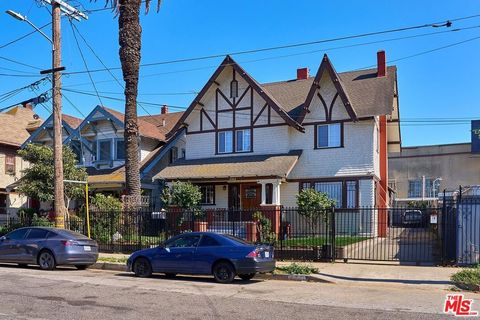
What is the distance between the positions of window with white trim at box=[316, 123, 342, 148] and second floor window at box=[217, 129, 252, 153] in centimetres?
393

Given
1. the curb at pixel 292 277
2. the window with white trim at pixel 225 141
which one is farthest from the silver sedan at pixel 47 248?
the window with white trim at pixel 225 141

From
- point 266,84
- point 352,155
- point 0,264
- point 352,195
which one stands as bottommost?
point 0,264

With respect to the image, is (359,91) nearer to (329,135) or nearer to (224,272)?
(329,135)

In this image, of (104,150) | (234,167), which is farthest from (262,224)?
(104,150)

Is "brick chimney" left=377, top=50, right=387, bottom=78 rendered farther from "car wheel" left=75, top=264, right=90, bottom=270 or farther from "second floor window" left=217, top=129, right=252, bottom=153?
"car wheel" left=75, top=264, right=90, bottom=270

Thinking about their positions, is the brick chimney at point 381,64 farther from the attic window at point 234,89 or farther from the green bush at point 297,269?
the green bush at point 297,269

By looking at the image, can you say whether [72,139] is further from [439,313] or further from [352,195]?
[439,313]

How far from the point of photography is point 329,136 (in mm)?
26906

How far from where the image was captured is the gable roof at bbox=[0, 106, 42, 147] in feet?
122

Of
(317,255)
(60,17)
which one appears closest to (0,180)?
(60,17)

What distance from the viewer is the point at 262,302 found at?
10758 mm

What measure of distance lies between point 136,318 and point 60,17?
1560cm

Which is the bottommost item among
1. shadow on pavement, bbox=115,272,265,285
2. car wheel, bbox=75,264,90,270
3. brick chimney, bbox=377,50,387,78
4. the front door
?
car wheel, bbox=75,264,90,270

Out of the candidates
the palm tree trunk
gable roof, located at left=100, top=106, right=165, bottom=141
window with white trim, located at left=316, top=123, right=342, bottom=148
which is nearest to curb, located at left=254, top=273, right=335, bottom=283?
the palm tree trunk
